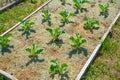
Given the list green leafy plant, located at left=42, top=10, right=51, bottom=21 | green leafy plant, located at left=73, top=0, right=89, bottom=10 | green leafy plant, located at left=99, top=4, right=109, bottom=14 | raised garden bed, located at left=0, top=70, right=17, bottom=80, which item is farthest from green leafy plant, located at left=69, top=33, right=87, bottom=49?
green leafy plant, located at left=99, top=4, right=109, bottom=14

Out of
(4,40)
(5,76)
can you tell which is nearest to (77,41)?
(4,40)

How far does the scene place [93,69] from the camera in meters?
6.95

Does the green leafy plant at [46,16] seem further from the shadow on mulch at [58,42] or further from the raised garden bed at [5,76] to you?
the raised garden bed at [5,76]

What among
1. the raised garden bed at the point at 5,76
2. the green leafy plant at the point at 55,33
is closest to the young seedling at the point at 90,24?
the green leafy plant at the point at 55,33

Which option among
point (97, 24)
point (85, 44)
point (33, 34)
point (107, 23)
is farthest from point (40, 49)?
point (107, 23)

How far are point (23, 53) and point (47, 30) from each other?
4.09 ft

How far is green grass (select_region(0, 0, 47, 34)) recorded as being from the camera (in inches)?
340

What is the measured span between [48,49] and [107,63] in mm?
1945

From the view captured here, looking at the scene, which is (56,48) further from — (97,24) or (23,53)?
(97,24)

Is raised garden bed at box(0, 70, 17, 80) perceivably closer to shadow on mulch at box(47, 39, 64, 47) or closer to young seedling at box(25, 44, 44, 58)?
young seedling at box(25, 44, 44, 58)

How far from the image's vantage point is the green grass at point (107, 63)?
269 inches

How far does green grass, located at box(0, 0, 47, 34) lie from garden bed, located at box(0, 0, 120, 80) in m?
0.48

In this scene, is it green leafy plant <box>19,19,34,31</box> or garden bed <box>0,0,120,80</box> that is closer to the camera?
garden bed <box>0,0,120,80</box>

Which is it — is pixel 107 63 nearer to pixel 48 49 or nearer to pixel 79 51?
pixel 79 51
